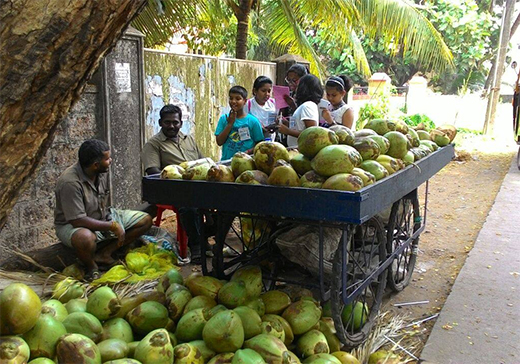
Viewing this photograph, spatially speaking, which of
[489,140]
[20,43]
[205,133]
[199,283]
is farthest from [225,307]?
[489,140]

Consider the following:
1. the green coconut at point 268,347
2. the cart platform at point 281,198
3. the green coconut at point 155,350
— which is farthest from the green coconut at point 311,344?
the green coconut at point 155,350

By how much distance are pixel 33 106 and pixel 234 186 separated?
1.51 meters

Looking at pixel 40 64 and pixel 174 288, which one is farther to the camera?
pixel 174 288

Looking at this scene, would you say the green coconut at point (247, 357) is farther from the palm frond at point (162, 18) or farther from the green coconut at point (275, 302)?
the palm frond at point (162, 18)

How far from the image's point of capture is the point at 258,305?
9.54 feet

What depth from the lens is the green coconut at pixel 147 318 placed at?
2658mm

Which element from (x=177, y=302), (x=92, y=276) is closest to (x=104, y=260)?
(x=92, y=276)

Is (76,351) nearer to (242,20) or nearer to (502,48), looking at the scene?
(242,20)

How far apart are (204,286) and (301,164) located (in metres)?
0.90

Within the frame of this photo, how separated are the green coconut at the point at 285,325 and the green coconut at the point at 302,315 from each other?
5 centimetres

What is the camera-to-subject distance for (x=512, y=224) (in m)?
6.67

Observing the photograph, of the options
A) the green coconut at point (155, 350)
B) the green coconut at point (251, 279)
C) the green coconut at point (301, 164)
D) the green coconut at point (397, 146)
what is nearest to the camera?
the green coconut at point (155, 350)

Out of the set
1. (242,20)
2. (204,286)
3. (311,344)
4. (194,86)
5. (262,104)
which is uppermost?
(242,20)

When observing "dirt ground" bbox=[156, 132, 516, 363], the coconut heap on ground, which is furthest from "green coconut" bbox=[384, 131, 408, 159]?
"dirt ground" bbox=[156, 132, 516, 363]
